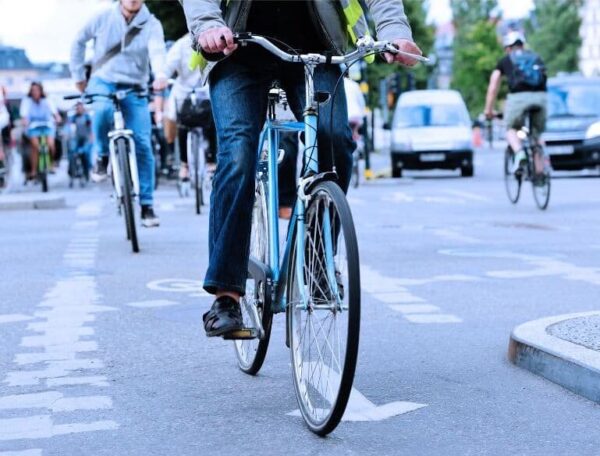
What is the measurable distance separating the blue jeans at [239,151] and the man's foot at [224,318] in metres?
0.06

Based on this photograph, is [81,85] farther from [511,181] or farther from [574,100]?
[574,100]

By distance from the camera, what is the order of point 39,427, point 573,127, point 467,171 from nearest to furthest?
point 39,427 < point 573,127 < point 467,171

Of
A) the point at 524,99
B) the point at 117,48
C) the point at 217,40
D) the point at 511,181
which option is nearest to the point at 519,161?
the point at 524,99

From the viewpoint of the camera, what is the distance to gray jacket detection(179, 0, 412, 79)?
5.43 meters

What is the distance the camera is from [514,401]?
550 cm

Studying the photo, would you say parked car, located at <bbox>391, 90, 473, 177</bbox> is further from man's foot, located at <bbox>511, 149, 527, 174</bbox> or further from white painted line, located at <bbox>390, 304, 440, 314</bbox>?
A: white painted line, located at <bbox>390, 304, 440, 314</bbox>

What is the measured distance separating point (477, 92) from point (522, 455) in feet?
319

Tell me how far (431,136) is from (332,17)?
24.9m

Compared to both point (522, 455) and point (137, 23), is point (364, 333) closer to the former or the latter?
point (522, 455)

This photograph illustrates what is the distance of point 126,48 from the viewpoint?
41.0 ft

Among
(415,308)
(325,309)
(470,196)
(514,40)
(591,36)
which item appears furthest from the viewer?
(591,36)

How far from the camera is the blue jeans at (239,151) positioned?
18.0ft

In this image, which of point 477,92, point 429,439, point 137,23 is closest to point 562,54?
point 477,92

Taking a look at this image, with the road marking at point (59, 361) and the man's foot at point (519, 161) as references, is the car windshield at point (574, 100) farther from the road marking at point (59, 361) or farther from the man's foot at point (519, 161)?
the road marking at point (59, 361)
